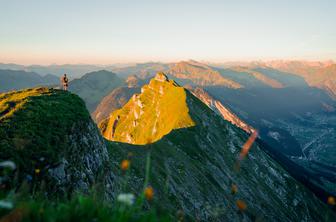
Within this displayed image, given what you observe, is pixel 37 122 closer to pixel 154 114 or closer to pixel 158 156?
pixel 158 156

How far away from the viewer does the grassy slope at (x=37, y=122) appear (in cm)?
2042

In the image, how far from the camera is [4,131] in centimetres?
2281

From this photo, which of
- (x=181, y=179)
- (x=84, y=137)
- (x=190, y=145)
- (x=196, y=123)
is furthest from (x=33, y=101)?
(x=196, y=123)

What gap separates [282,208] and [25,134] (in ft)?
326

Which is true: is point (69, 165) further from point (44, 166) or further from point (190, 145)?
point (190, 145)

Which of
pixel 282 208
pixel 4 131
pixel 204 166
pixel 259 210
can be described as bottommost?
pixel 282 208

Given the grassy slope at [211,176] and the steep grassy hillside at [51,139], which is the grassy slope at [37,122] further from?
the grassy slope at [211,176]

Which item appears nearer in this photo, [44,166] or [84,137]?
[44,166]

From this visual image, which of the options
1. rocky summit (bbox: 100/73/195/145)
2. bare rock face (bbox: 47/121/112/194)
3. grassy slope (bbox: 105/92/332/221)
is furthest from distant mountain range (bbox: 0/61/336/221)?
rocky summit (bbox: 100/73/195/145)

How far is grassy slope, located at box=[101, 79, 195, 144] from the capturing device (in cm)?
12122

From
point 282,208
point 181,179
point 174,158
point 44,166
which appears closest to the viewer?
point 44,166

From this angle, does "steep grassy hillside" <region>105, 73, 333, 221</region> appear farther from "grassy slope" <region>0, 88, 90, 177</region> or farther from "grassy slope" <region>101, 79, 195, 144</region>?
"grassy slope" <region>0, 88, 90, 177</region>

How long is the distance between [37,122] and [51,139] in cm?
266

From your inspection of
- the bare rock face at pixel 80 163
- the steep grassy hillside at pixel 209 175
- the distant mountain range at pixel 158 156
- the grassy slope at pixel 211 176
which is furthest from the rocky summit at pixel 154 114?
the bare rock face at pixel 80 163
